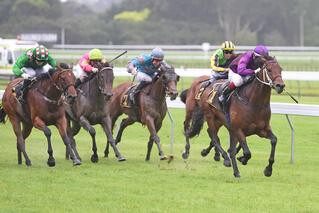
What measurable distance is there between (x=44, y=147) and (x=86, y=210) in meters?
6.84

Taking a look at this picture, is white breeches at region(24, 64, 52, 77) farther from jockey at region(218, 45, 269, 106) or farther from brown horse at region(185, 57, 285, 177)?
brown horse at region(185, 57, 285, 177)

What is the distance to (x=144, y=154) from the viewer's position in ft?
48.0

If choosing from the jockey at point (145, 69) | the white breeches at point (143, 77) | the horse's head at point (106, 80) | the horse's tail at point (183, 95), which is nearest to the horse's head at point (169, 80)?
the jockey at point (145, 69)

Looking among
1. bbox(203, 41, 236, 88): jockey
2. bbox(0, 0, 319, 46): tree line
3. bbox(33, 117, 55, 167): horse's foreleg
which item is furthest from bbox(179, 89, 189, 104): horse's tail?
bbox(0, 0, 319, 46): tree line

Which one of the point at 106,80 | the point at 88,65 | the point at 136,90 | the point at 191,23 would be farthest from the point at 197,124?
the point at 191,23

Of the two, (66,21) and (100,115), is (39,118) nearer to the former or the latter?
(100,115)

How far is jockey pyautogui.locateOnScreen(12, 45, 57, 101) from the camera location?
12984mm

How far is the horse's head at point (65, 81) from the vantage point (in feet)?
40.3

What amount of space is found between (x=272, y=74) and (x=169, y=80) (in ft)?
8.10

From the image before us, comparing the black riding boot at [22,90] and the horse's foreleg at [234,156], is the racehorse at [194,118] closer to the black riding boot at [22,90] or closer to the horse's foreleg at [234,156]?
the horse's foreleg at [234,156]

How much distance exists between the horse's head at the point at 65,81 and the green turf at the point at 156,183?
1.07 m

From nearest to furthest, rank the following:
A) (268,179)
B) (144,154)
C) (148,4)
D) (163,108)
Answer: (268,179)
(163,108)
(144,154)
(148,4)

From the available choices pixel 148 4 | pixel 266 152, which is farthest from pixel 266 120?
pixel 148 4

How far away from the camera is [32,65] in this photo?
523 inches
